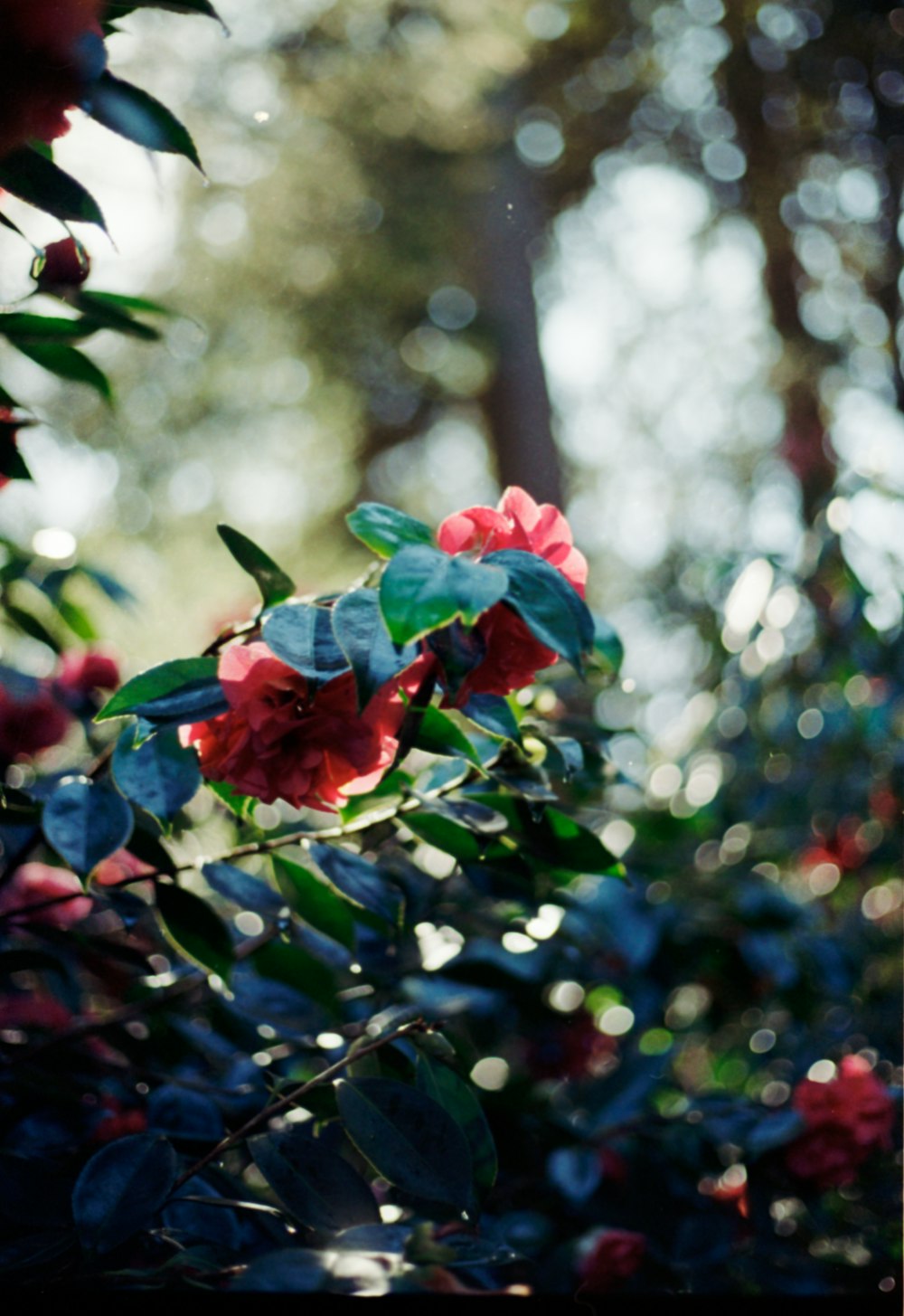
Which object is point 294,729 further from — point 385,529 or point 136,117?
point 136,117

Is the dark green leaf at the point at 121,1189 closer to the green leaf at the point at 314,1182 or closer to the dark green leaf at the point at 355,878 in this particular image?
the green leaf at the point at 314,1182

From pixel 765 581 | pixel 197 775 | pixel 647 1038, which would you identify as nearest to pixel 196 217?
pixel 765 581

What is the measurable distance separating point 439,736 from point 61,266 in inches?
11.8

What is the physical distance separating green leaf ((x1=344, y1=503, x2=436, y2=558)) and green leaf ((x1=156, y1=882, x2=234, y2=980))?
241 millimetres

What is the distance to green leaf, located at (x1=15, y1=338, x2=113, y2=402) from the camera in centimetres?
55

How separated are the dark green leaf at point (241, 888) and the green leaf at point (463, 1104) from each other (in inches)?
6.0

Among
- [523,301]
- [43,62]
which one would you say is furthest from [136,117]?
[523,301]

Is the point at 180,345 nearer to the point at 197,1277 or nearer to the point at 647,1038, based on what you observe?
the point at 647,1038

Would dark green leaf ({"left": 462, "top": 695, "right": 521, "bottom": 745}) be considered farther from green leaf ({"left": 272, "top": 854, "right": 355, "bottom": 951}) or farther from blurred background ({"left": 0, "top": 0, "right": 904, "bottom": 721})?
blurred background ({"left": 0, "top": 0, "right": 904, "bottom": 721})

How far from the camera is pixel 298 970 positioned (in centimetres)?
68

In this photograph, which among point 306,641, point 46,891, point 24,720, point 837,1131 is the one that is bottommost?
point 837,1131

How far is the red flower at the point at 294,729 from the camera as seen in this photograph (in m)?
0.44

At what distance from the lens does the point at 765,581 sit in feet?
4.01

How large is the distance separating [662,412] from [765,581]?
6.77 ft
